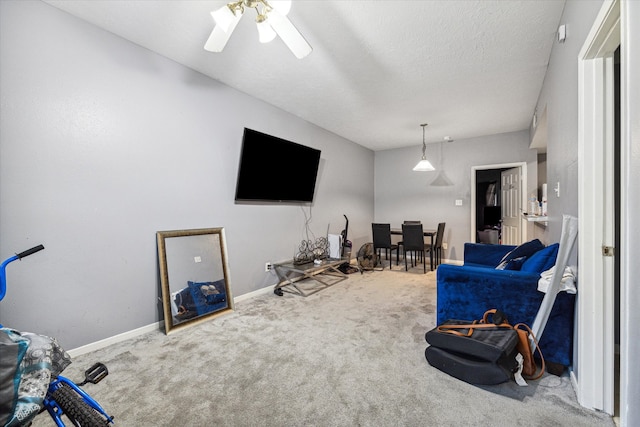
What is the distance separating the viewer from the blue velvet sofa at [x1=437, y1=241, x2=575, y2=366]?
1771mm

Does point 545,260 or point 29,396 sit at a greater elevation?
point 545,260

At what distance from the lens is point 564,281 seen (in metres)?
1.71

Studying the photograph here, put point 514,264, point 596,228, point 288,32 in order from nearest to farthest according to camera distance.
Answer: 1. point 596,228
2. point 288,32
3. point 514,264

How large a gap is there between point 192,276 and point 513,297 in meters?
2.79

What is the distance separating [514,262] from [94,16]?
3890 millimetres

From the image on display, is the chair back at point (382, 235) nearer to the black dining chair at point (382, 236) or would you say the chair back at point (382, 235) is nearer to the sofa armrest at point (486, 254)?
the black dining chair at point (382, 236)

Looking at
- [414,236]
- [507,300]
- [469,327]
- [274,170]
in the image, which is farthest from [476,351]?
[414,236]

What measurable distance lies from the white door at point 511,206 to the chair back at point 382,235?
2.21 m

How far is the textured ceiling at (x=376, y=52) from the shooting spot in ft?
6.60

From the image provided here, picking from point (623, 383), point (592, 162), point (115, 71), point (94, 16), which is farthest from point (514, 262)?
point (94, 16)

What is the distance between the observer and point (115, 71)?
2.30 m

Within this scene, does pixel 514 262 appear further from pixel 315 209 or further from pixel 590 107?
pixel 315 209

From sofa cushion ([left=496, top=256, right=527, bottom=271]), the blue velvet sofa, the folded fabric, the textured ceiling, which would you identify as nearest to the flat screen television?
the textured ceiling

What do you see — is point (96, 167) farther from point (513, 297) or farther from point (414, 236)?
point (414, 236)
